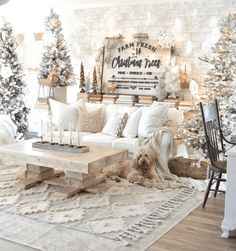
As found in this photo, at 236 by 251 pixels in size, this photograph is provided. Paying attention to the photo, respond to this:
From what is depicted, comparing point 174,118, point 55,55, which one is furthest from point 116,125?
point 55,55

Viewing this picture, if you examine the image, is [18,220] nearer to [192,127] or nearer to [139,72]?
[192,127]

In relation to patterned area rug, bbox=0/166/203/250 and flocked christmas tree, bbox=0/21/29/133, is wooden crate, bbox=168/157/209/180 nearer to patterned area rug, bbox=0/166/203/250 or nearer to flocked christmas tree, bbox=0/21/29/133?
patterned area rug, bbox=0/166/203/250

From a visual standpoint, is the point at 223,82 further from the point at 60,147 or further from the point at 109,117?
the point at 60,147

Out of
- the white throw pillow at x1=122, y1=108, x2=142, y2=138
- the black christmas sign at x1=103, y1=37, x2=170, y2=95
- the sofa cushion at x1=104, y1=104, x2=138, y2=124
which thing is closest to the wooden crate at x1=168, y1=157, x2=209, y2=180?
the white throw pillow at x1=122, y1=108, x2=142, y2=138

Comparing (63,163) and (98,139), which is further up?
(98,139)

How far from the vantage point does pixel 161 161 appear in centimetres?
479

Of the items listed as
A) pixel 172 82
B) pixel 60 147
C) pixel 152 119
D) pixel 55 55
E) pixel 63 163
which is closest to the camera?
pixel 63 163

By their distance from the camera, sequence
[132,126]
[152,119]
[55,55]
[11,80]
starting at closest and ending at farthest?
1. [152,119]
2. [132,126]
3. [11,80]
4. [55,55]

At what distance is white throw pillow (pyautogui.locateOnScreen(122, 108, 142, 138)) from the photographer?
5285 millimetres

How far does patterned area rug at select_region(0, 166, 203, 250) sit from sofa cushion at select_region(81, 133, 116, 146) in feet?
2.29

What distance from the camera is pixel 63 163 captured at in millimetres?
4012

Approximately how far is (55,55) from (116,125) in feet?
8.89

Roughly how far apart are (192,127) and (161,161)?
2.77ft

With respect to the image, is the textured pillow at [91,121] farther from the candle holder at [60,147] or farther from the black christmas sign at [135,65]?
the black christmas sign at [135,65]
